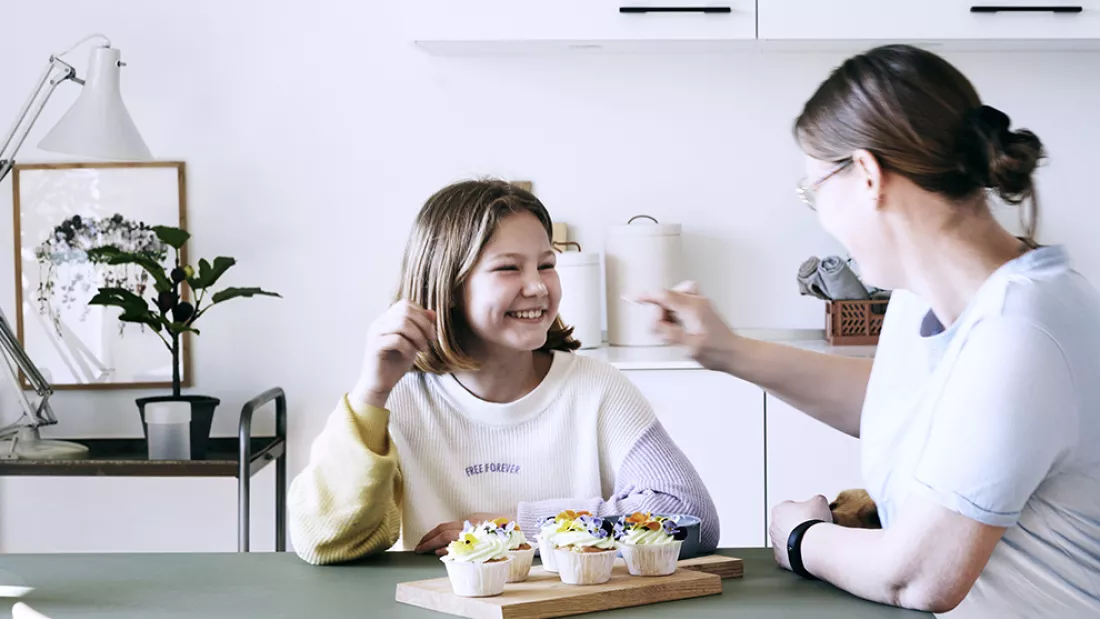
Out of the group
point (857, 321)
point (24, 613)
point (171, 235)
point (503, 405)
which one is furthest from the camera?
point (857, 321)

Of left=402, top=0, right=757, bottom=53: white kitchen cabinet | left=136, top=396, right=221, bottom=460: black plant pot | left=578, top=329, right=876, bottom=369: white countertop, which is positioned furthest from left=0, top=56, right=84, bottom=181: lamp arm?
left=578, top=329, right=876, bottom=369: white countertop

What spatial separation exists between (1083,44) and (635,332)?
135cm

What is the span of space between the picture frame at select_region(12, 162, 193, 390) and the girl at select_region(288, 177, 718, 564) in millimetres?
1676

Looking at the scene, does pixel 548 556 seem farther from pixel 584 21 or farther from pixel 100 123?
pixel 100 123

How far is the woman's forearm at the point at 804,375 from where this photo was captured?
1666 mm

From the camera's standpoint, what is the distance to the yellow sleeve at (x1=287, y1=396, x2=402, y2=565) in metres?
1.44

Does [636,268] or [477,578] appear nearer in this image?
[477,578]

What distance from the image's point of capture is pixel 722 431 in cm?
296

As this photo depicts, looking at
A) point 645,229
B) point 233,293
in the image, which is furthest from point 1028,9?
point 233,293

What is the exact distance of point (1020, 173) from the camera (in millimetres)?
1273

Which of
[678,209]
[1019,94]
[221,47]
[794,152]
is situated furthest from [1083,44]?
[221,47]

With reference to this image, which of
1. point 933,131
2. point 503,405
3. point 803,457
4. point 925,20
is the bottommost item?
point 803,457

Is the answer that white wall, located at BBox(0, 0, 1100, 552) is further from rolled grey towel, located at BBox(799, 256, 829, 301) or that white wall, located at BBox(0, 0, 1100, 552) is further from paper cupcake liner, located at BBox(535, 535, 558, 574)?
paper cupcake liner, located at BBox(535, 535, 558, 574)

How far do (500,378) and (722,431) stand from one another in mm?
1247
